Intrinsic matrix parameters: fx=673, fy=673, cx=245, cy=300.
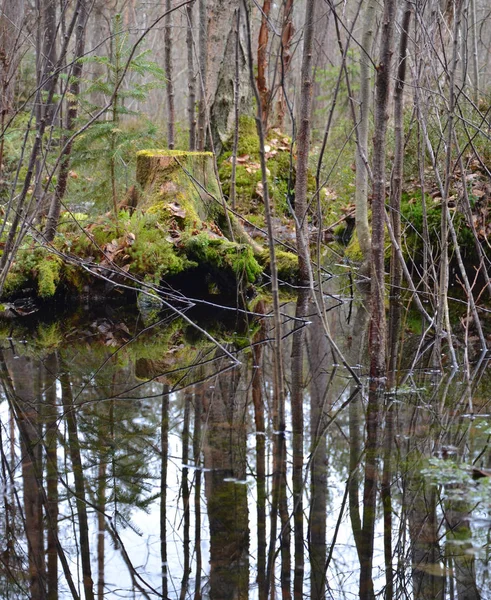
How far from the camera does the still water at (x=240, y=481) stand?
7.34 ft

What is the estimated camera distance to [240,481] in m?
2.88

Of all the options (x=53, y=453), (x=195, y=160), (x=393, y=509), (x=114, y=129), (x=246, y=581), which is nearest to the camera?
(x=246, y=581)

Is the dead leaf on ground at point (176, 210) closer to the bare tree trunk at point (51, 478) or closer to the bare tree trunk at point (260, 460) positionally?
the bare tree trunk at point (260, 460)

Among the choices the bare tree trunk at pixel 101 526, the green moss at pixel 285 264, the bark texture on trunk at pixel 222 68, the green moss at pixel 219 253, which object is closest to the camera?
the bare tree trunk at pixel 101 526

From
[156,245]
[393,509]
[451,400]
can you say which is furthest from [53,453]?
[156,245]

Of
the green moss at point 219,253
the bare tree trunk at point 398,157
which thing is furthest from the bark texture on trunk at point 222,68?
the bare tree trunk at point 398,157

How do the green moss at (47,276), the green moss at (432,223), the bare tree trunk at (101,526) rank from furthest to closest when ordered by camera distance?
the green moss at (432,223), the green moss at (47,276), the bare tree trunk at (101,526)

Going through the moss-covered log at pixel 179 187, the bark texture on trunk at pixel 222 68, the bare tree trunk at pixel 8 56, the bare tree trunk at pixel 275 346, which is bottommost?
the bare tree trunk at pixel 275 346

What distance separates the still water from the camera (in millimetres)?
2236

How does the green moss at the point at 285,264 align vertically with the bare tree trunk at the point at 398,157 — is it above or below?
below

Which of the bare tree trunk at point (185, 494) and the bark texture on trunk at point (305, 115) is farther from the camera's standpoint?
the bark texture on trunk at point (305, 115)

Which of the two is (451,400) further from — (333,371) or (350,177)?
(350,177)

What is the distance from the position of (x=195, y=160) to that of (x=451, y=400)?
5129mm

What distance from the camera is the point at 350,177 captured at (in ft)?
34.4
